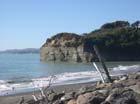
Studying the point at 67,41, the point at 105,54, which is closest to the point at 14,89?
the point at 105,54

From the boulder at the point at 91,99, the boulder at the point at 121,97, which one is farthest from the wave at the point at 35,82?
the boulder at the point at 121,97

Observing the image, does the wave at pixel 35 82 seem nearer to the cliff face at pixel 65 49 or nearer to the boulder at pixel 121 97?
the boulder at pixel 121 97

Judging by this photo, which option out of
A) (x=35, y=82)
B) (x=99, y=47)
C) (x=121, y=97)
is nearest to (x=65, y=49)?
(x=99, y=47)

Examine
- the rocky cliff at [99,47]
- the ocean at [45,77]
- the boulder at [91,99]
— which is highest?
the rocky cliff at [99,47]

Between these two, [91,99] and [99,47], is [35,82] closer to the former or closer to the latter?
[91,99]

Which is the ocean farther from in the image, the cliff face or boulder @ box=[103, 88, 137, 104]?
the cliff face

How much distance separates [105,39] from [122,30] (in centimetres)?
717

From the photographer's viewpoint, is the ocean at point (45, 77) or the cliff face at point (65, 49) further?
the cliff face at point (65, 49)

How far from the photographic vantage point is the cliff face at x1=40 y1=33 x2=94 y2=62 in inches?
3923

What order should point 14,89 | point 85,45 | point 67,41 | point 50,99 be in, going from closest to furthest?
1. point 50,99
2. point 14,89
3. point 85,45
4. point 67,41

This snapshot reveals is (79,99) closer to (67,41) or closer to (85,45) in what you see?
(85,45)

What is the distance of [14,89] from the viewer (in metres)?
30.2

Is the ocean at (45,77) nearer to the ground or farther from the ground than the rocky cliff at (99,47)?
nearer to the ground

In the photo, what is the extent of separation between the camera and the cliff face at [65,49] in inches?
3923
